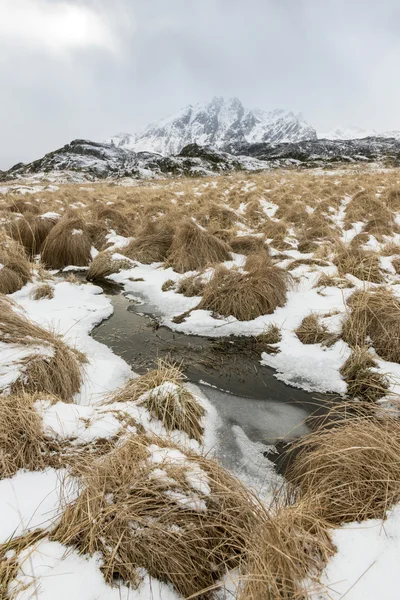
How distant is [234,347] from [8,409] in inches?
108

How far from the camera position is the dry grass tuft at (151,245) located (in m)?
7.42

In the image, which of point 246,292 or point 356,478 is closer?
point 356,478

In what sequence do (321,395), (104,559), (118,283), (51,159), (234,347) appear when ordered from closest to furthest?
(104,559)
(321,395)
(234,347)
(118,283)
(51,159)

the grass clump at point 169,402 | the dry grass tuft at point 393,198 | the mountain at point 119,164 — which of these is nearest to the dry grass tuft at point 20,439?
the grass clump at point 169,402

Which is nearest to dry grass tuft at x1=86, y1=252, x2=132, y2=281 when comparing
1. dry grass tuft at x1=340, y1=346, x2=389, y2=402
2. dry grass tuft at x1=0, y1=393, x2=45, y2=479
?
dry grass tuft at x1=0, y1=393, x2=45, y2=479

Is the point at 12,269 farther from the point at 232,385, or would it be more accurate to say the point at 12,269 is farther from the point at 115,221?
the point at 232,385

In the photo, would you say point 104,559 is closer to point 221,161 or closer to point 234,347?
point 234,347

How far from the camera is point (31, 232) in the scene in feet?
25.6

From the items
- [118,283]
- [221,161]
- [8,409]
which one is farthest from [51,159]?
[8,409]

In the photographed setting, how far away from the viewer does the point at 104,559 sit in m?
1.47

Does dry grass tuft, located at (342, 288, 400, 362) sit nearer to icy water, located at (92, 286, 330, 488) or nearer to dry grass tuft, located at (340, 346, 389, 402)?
dry grass tuft, located at (340, 346, 389, 402)

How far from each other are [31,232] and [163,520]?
26.1 ft

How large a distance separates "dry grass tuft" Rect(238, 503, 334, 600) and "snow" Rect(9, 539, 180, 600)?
0.43 metres

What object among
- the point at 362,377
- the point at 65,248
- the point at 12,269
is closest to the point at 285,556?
the point at 362,377
